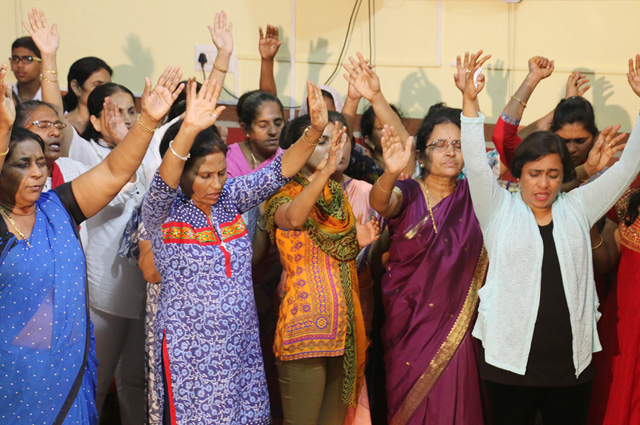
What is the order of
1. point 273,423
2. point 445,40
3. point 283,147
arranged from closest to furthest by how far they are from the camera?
point 283,147
point 273,423
point 445,40

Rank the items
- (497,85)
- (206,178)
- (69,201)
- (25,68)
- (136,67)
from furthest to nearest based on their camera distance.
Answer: (136,67) → (497,85) → (25,68) → (206,178) → (69,201)

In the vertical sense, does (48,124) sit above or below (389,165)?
above

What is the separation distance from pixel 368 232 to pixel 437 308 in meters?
0.42

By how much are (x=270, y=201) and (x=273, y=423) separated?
1.24 meters

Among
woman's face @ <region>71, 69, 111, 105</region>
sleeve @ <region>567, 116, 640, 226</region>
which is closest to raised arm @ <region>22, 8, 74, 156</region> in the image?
woman's face @ <region>71, 69, 111, 105</region>

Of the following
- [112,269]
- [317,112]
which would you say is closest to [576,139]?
[317,112]

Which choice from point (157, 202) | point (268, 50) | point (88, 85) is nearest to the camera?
point (157, 202)

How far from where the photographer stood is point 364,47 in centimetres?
494

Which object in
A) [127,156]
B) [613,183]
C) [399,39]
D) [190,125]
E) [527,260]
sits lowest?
[527,260]

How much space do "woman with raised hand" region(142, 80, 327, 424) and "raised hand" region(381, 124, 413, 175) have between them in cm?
26

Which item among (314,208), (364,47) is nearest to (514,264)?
(314,208)

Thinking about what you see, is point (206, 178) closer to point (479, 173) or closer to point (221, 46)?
point (479, 173)

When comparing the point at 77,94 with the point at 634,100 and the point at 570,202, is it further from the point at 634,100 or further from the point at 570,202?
the point at 634,100

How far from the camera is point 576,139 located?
343 cm
